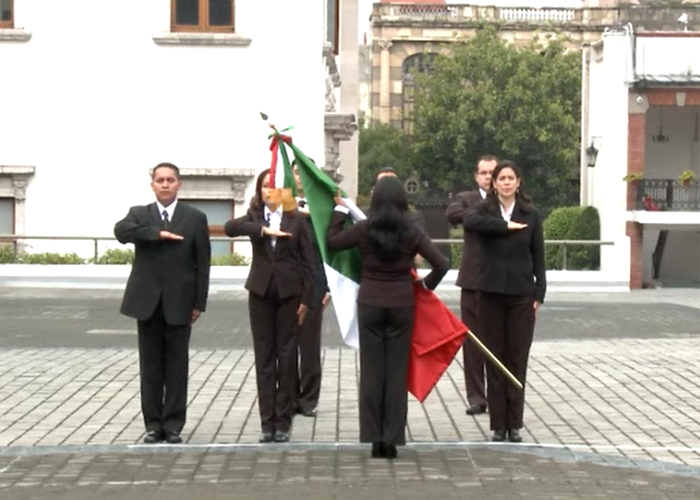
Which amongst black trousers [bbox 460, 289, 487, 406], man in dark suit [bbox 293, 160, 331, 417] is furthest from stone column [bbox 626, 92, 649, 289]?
man in dark suit [bbox 293, 160, 331, 417]

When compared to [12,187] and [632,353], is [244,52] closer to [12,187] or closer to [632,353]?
[12,187]

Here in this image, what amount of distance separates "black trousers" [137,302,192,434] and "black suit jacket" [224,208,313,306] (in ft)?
2.03

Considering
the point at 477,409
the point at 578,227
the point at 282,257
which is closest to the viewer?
the point at 282,257

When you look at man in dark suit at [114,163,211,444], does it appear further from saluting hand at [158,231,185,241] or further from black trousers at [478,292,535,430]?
black trousers at [478,292,535,430]

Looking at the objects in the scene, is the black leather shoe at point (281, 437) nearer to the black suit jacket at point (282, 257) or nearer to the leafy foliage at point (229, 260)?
the black suit jacket at point (282, 257)

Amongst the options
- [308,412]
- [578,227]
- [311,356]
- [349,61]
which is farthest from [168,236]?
[349,61]

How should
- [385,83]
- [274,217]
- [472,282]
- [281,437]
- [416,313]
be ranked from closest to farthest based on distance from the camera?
→ [416,313] → [281,437] → [274,217] → [472,282] → [385,83]

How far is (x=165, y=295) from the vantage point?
11547 millimetres

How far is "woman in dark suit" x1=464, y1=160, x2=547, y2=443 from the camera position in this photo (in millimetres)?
11664

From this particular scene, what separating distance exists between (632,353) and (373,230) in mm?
8346

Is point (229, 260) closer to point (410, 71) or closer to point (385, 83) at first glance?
point (410, 71)

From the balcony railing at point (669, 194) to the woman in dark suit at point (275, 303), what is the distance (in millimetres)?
27148

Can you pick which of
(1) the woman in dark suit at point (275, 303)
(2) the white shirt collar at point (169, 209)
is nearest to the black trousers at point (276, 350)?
(1) the woman in dark suit at point (275, 303)

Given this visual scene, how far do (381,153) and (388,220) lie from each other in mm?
65101
